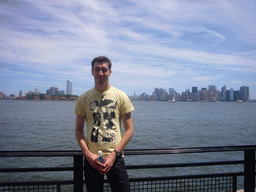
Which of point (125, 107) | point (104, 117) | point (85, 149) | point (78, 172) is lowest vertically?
point (78, 172)

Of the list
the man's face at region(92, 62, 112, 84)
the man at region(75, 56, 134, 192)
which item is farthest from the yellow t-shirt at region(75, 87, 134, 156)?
the man's face at region(92, 62, 112, 84)

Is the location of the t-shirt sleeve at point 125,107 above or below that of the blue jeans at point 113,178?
above

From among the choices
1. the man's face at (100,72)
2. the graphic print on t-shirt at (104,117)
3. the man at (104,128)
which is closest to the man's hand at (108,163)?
the man at (104,128)

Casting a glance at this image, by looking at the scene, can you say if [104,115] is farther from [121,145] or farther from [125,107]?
[121,145]

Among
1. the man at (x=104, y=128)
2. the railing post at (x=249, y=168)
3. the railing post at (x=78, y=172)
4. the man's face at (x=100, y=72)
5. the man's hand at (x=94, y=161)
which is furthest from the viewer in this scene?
the railing post at (x=249, y=168)

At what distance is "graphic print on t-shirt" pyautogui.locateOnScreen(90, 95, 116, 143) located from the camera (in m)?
2.14

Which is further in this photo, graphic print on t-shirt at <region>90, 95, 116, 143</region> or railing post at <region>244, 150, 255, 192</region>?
railing post at <region>244, 150, 255, 192</region>

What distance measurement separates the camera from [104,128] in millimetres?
2145

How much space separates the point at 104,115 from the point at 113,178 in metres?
0.66

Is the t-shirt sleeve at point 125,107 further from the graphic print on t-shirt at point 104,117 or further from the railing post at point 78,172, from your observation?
the railing post at point 78,172

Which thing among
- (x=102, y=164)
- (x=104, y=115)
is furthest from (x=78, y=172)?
(x=104, y=115)

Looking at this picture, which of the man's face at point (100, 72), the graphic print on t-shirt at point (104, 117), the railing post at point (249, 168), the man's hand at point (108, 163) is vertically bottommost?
the railing post at point (249, 168)

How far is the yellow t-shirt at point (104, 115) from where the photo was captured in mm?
2131

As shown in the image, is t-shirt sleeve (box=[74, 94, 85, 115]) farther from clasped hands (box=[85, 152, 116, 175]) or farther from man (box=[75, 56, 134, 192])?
clasped hands (box=[85, 152, 116, 175])
